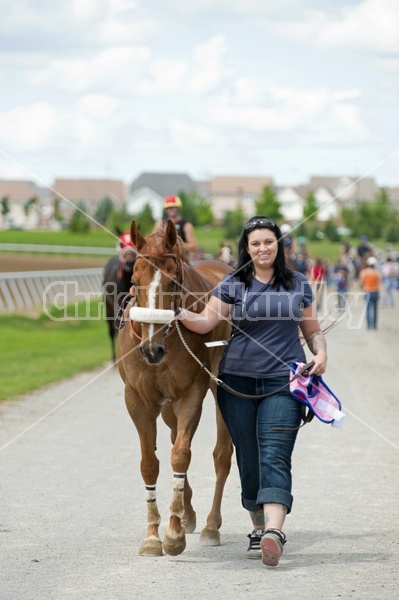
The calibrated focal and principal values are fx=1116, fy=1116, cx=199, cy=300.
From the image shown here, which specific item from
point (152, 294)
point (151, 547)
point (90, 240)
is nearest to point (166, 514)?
point (151, 547)

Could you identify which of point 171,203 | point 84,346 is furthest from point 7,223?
point 171,203

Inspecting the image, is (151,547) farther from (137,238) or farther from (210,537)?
(137,238)

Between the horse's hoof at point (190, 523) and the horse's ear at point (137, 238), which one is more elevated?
the horse's ear at point (137, 238)

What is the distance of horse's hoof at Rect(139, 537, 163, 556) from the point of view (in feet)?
21.4

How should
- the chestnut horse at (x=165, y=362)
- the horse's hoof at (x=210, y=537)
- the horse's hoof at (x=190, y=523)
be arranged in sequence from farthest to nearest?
the horse's hoof at (x=190, y=523), the horse's hoof at (x=210, y=537), the chestnut horse at (x=165, y=362)

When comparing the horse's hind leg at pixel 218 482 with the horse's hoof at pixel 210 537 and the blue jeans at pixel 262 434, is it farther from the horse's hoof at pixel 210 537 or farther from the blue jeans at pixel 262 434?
the blue jeans at pixel 262 434

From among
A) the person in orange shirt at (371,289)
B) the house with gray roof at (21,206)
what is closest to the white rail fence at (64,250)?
the person in orange shirt at (371,289)

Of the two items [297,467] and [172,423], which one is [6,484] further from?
[297,467]

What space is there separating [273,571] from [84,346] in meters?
17.5

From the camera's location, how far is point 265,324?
21.3ft

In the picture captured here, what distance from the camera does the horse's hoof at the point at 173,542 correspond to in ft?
21.4

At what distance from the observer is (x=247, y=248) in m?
6.60

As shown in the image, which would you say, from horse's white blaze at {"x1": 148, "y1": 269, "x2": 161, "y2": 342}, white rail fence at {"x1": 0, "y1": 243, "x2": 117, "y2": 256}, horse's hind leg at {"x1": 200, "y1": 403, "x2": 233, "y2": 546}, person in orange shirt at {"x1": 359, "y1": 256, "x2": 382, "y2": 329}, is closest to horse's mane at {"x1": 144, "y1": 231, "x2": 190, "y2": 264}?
horse's white blaze at {"x1": 148, "y1": 269, "x2": 161, "y2": 342}

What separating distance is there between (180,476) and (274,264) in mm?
1372
